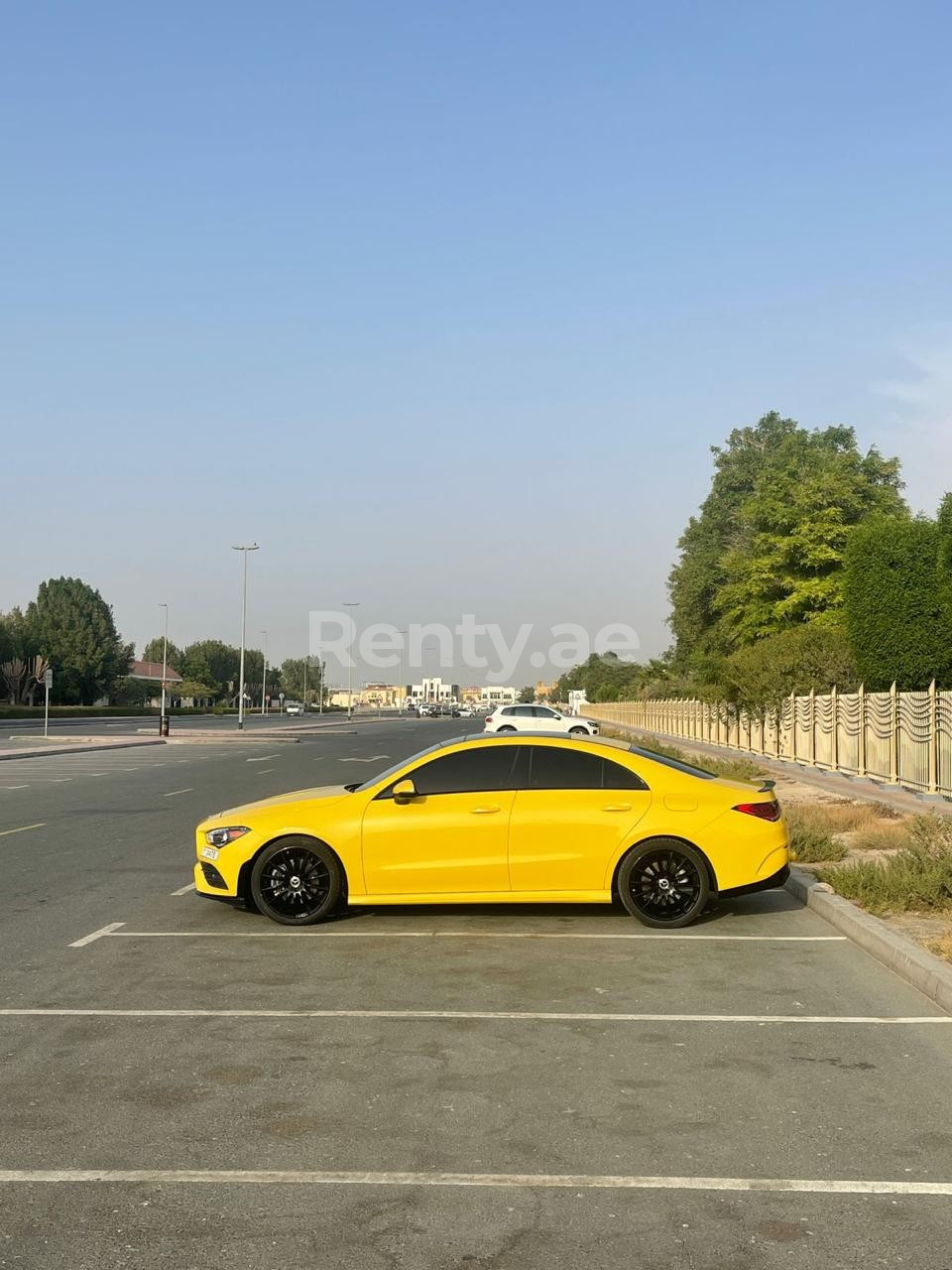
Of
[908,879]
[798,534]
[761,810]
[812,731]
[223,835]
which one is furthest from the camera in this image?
[798,534]

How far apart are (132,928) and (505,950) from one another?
3.05 meters

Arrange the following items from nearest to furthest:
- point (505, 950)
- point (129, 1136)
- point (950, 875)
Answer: point (129, 1136) → point (505, 950) → point (950, 875)

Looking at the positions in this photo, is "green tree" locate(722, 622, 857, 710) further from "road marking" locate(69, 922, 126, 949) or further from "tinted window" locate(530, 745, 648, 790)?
"road marking" locate(69, 922, 126, 949)

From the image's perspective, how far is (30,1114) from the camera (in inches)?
224

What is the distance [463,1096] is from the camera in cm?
597

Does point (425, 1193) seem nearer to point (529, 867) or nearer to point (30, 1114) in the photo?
point (30, 1114)

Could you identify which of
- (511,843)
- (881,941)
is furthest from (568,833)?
(881,941)

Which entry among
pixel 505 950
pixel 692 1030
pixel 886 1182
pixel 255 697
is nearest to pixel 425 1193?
pixel 886 1182

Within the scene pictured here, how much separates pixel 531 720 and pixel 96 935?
A: 133ft

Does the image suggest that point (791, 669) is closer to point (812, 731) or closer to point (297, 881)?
point (812, 731)

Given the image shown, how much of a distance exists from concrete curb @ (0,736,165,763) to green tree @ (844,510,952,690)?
24.5m

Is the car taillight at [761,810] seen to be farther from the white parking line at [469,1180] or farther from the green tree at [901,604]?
the green tree at [901,604]

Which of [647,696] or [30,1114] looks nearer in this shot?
[30,1114]

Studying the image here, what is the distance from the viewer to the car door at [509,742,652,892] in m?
10.4
